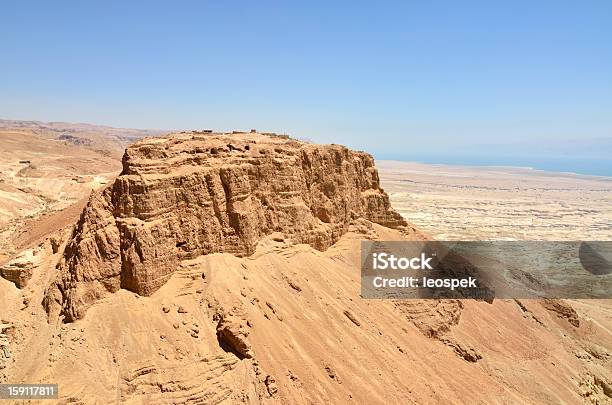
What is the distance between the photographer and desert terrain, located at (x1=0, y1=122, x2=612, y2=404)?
1455 cm

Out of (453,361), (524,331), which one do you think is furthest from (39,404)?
(524,331)

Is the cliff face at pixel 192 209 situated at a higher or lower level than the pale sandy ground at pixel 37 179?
higher

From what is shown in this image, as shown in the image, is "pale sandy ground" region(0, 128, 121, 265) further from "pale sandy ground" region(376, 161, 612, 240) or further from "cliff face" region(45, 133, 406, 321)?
"pale sandy ground" region(376, 161, 612, 240)

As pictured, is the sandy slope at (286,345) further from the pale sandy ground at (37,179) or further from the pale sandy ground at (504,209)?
the pale sandy ground at (504,209)

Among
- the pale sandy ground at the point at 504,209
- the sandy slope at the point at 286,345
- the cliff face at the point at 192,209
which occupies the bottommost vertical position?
the pale sandy ground at the point at 504,209

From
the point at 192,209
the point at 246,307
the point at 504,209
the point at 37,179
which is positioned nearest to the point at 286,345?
the point at 246,307

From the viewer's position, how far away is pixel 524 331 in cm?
2867

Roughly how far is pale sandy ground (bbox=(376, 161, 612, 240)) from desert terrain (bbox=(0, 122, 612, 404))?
4720cm

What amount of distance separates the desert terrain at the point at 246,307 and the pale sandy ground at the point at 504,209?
47.2 metres

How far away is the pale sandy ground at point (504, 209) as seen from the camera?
83.7 meters

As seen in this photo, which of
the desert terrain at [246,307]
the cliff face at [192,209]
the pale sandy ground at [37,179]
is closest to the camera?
the desert terrain at [246,307]

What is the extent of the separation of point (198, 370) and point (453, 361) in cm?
1341

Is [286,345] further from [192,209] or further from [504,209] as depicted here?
[504,209]

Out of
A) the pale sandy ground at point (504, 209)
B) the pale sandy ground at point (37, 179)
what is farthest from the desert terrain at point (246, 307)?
the pale sandy ground at point (504, 209)
